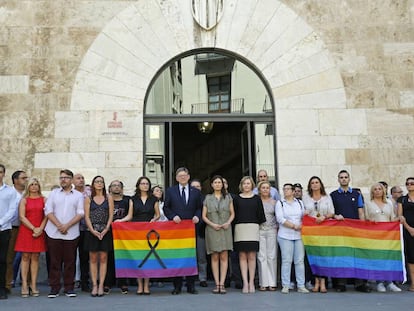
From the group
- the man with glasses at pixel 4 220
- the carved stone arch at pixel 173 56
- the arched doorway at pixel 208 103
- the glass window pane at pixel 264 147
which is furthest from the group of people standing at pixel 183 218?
the arched doorway at pixel 208 103

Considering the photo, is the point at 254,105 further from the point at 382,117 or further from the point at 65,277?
the point at 65,277

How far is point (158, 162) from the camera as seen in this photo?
34.7 feet

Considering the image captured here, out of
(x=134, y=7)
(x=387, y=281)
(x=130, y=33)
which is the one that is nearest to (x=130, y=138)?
(x=130, y=33)

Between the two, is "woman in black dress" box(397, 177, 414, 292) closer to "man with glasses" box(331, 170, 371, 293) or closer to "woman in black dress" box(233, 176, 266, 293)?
"man with glasses" box(331, 170, 371, 293)

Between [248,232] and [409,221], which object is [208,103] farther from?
[409,221]

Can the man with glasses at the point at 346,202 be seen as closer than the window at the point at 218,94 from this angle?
Yes

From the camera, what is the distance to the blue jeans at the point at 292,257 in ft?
24.8

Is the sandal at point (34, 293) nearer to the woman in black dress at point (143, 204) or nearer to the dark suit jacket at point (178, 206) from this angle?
the woman in black dress at point (143, 204)

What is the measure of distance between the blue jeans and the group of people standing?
17 mm

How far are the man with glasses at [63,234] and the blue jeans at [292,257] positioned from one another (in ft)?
11.3

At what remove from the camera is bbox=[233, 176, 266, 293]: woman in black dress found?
295 inches

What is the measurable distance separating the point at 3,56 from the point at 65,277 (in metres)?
5.79

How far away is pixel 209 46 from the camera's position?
10.7 metres

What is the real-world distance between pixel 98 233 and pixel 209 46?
18.0ft
